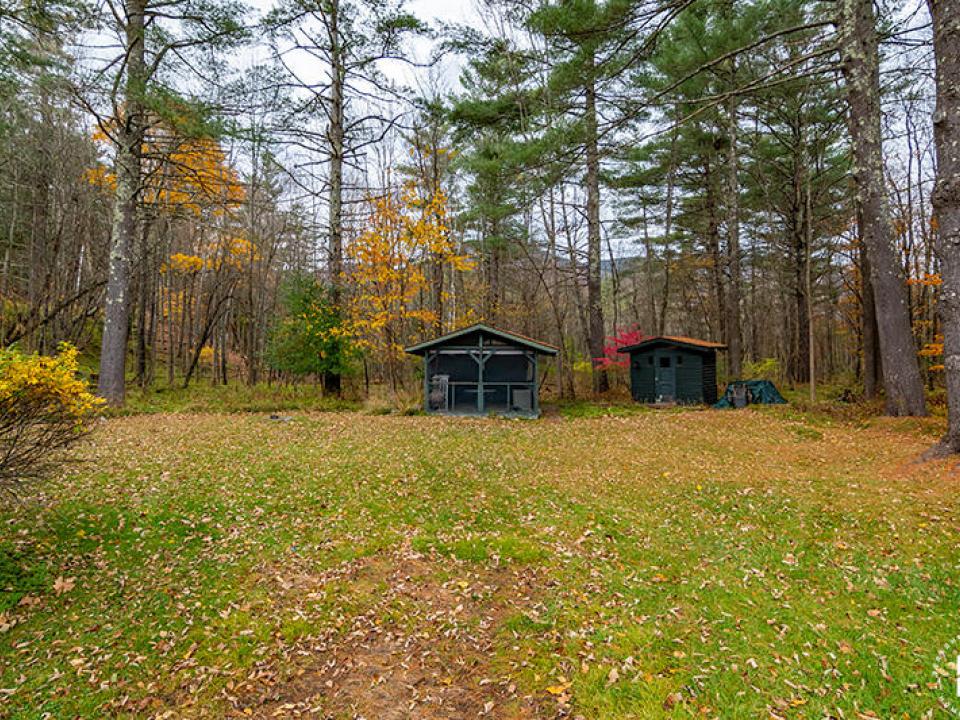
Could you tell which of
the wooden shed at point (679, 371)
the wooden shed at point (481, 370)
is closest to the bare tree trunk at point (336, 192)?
the wooden shed at point (481, 370)

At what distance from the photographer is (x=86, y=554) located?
4398 millimetres

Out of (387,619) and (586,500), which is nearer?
(387,619)

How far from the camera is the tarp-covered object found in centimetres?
1411

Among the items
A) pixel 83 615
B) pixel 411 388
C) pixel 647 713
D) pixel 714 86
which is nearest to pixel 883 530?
pixel 647 713

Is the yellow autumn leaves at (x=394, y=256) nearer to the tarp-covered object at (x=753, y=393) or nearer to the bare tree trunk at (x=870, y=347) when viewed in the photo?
the tarp-covered object at (x=753, y=393)

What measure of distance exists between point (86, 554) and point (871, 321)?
1676cm

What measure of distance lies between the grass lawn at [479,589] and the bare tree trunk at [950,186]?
135 centimetres

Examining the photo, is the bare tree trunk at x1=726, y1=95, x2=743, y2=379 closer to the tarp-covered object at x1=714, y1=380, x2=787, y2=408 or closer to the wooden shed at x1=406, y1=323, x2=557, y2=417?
the tarp-covered object at x1=714, y1=380, x2=787, y2=408

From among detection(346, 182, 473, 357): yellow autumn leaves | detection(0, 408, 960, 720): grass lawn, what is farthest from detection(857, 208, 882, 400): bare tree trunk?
detection(346, 182, 473, 357): yellow autumn leaves

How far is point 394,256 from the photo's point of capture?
15602mm

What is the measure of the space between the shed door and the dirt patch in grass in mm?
12690

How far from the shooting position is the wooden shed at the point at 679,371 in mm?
15508

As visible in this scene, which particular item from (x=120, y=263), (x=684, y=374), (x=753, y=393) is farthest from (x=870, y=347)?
(x=120, y=263)

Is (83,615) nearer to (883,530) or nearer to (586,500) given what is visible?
(586,500)
